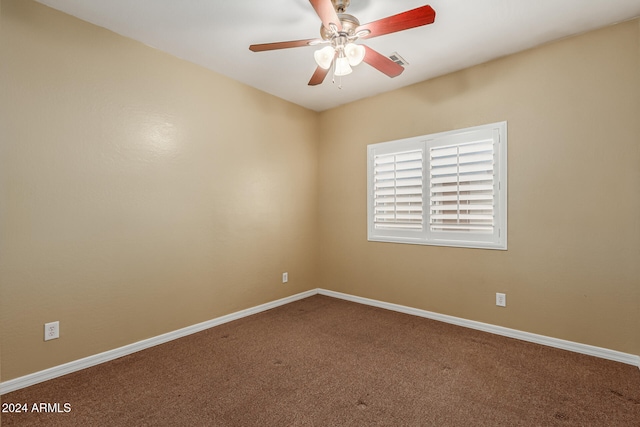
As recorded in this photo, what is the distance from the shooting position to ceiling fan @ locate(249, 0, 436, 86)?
165cm

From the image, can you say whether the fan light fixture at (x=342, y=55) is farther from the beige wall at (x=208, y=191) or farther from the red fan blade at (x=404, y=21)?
the beige wall at (x=208, y=191)

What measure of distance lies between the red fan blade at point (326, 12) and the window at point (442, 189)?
186 centimetres

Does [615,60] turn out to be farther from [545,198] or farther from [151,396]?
[151,396]

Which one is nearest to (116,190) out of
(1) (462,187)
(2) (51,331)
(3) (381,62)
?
(2) (51,331)

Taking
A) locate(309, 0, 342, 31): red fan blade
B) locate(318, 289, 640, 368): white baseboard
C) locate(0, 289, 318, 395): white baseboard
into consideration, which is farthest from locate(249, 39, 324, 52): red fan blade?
locate(318, 289, 640, 368): white baseboard

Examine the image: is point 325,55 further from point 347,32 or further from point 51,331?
point 51,331

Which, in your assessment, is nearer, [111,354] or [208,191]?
[111,354]

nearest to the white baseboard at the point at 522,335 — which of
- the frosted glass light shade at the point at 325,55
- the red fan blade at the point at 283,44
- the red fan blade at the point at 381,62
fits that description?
the red fan blade at the point at 381,62

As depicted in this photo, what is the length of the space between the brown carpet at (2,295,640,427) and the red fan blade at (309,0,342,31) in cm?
227

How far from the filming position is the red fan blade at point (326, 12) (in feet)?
5.27

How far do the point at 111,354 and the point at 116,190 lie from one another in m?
1.30

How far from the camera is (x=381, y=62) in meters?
2.12

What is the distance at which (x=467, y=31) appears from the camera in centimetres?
242

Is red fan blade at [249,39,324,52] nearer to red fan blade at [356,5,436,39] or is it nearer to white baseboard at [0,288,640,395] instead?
red fan blade at [356,5,436,39]
